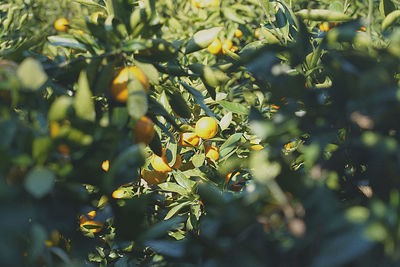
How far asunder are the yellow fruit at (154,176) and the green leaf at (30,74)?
0.81m

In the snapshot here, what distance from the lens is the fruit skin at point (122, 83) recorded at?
2.39ft

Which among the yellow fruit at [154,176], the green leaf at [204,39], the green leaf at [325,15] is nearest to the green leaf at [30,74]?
the green leaf at [204,39]

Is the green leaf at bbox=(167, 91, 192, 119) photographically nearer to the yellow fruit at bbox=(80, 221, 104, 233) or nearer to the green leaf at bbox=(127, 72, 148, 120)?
the green leaf at bbox=(127, 72, 148, 120)

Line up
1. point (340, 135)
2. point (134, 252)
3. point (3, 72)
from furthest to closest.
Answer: point (134, 252), point (340, 135), point (3, 72)

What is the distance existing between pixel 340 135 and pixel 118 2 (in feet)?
1.75

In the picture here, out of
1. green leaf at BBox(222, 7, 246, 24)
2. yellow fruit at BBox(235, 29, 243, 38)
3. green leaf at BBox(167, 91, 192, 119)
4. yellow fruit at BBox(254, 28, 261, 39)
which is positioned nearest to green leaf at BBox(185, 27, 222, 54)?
green leaf at BBox(167, 91, 192, 119)

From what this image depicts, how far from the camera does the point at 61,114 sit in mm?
564

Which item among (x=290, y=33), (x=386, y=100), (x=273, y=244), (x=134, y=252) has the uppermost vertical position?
(x=386, y=100)

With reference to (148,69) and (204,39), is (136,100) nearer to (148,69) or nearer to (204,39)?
(148,69)

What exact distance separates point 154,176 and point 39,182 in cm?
89

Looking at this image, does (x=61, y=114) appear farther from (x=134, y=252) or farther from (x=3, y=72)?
(x=134, y=252)

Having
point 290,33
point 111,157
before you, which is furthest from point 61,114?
point 290,33

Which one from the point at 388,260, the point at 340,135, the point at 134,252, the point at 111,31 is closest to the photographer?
the point at 388,260

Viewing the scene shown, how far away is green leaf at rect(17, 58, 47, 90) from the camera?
55 centimetres
